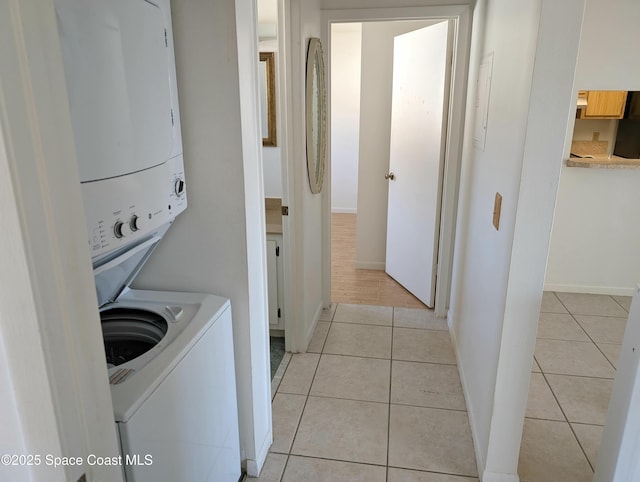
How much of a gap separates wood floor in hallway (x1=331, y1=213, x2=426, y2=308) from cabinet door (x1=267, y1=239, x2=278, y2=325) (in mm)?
876

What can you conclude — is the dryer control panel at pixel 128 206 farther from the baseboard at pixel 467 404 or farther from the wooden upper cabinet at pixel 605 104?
the wooden upper cabinet at pixel 605 104

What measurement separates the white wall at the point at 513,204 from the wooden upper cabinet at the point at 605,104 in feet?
6.69

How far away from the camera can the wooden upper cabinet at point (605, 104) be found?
3889 mm

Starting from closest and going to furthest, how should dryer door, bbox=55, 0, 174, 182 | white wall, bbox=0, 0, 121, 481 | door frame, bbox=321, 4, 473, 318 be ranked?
white wall, bbox=0, 0, 121, 481
dryer door, bbox=55, 0, 174, 182
door frame, bbox=321, 4, 473, 318

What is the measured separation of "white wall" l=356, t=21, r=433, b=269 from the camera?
12.8 feet

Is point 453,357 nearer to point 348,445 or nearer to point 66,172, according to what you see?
point 348,445

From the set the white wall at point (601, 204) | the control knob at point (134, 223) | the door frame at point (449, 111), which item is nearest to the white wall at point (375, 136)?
the door frame at point (449, 111)

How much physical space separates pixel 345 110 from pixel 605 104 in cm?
317

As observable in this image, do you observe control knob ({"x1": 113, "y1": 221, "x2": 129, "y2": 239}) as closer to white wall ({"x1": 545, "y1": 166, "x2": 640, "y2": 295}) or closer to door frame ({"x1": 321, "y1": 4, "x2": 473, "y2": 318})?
door frame ({"x1": 321, "y1": 4, "x2": 473, "y2": 318})

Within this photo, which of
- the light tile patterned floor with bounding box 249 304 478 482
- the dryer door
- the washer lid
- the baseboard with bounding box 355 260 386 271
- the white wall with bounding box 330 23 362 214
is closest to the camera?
the dryer door

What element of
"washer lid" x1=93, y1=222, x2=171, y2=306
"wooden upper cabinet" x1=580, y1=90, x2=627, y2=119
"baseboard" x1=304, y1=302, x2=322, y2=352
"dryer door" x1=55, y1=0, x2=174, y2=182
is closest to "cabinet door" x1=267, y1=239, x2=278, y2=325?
"baseboard" x1=304, y1=302, x2=322, y2=352

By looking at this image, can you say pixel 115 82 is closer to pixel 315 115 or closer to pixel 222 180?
pixel 222 180

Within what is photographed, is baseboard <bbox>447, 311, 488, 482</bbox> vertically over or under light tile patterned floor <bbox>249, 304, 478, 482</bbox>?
over

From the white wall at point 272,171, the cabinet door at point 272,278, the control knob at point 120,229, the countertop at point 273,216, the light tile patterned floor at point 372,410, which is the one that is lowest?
the light tile patterned floor at point 372,410
